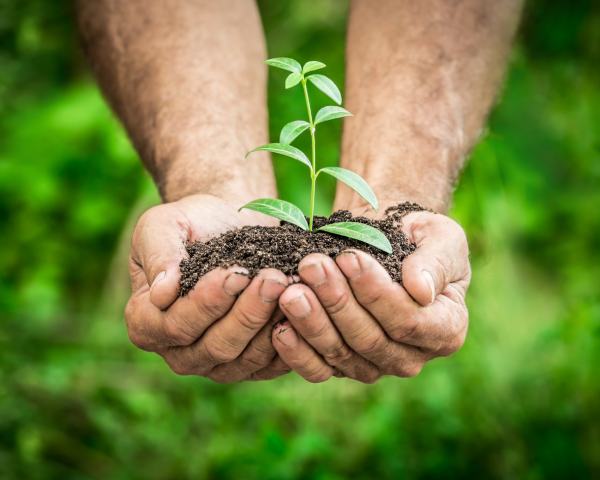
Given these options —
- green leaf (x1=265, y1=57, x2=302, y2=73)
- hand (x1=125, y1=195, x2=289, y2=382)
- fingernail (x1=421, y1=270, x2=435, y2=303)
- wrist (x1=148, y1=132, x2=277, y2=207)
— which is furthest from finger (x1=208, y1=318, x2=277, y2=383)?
green leaf (x1=265, y1=57, x2=302, y2=73)

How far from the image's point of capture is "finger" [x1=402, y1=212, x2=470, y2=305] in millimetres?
1344

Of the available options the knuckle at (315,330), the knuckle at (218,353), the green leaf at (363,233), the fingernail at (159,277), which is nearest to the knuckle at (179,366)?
the knuckle at (218,353)

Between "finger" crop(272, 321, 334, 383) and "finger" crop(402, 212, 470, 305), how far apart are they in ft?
0.80

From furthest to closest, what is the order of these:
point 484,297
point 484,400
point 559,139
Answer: point 559,139 < point 484,297 < point 484,400

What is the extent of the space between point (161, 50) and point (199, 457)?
5.15ft

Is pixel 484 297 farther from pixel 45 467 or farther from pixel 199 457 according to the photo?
pixel 45 467

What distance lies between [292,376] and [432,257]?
177cm

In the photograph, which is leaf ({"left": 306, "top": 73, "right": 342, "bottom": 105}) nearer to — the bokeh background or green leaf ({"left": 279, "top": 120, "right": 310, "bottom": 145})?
green leaf ({"left": 279, "top": 120, "right": 310, "bottom": 145})

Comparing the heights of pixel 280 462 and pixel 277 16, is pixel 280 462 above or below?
below

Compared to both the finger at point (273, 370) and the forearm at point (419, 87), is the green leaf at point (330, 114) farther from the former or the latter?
the finger at point (273, 370)

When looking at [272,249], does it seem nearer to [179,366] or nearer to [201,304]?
[201,304]

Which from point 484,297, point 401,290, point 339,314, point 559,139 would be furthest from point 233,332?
point 559,139

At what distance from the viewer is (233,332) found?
4.52ft

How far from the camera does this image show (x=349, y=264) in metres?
1.28
